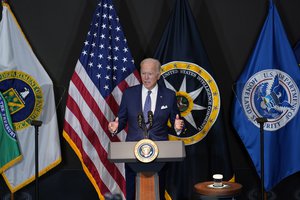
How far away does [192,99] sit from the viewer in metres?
4.95

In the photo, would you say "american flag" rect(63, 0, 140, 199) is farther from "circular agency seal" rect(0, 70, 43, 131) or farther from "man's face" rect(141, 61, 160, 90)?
"man's face" rect(141, 61, 160, 90)

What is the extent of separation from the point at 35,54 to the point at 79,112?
0.83 meters

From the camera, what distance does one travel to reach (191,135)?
16.2 feet

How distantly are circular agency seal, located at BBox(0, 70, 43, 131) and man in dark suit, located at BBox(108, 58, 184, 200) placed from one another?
1.18 m

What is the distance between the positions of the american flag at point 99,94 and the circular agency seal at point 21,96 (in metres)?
0.36

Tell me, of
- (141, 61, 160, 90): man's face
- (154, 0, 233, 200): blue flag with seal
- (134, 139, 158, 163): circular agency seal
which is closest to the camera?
(134, 139, 158, 163): circular agency seal

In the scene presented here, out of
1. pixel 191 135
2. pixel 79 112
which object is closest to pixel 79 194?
pixel 79 112

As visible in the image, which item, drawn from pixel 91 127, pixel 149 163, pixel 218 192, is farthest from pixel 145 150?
pixel 91 127

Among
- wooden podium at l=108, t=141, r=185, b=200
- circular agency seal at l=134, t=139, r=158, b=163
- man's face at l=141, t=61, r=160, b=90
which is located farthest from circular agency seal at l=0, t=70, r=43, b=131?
circular agency seal at l=134, t=139, r=158, b=163

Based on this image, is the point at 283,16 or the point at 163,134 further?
the point at 283,16

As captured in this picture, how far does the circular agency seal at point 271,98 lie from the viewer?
16.3 feet

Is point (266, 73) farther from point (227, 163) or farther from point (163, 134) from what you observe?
point (163, 134)

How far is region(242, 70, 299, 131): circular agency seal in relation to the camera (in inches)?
195

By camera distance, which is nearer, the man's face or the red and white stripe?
the man's face
